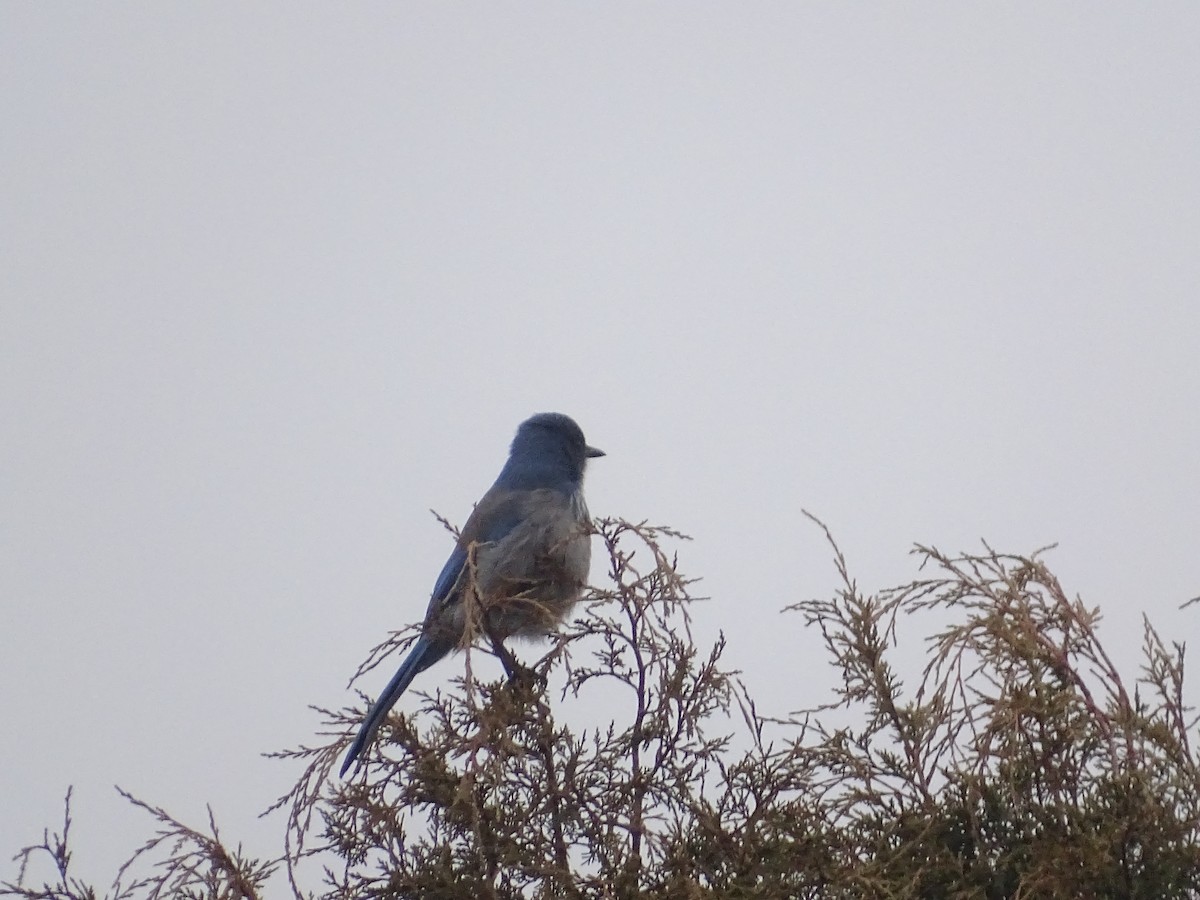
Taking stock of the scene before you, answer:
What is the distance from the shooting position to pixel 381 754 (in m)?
3.58

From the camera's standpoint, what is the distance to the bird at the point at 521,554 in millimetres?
4293

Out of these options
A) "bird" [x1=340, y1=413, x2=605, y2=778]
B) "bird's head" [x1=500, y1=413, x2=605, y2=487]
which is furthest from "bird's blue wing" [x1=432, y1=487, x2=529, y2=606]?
"bird's head" [x1=500, y1=413, x2=605, y2=487]

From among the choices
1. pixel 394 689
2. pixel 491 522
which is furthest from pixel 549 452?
pixel 394 689

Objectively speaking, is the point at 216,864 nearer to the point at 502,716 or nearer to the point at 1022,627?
the point at 502,716

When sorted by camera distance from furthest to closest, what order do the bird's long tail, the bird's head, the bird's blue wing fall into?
1. the bird's head
2. the bird's blue wing
3. the bird's long tail

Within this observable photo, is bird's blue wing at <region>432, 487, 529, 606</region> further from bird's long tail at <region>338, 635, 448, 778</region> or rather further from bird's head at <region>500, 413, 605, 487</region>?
bird's long tail at <region>338, 635, 448, 778</region>

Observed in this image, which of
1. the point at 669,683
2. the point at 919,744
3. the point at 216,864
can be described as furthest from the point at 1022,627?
the point at 216,864

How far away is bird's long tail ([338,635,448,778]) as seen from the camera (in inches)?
154

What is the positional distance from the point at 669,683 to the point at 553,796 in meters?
0.44

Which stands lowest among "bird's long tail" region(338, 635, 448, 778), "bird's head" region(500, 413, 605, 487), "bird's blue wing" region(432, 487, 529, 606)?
"bird's long tail" region(338, 635, 448, 778)

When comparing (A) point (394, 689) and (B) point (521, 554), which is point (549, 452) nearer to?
(B) point (521, 554)

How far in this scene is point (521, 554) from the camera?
5309mm

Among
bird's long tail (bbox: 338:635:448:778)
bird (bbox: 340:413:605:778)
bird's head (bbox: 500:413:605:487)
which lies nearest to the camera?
bird's long tail (bbox: 338:635:448:778)

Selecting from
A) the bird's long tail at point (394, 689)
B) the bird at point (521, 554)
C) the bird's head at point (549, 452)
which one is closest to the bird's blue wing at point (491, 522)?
the bird at point (521, 554)
